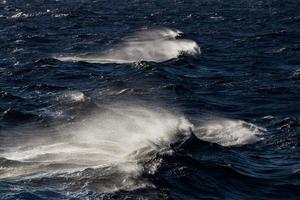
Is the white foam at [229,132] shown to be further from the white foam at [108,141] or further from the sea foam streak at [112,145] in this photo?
the white foam at [108,141]

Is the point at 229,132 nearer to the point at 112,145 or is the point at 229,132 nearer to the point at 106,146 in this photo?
the point at 112,145

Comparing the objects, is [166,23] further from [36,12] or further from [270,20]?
[36,12]

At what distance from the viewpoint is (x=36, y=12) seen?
9325 cm

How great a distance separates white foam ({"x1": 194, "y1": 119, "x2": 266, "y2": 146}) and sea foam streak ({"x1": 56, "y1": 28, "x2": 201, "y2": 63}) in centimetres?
1977

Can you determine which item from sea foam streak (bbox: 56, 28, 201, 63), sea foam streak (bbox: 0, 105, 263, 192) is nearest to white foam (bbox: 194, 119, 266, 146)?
sea foam streak (bbox: 0, 105, 263, 192)

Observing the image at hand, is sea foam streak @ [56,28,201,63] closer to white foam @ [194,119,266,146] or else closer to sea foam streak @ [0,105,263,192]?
sea foam streak @ [0,105,263,192]

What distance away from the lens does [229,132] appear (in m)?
32.4

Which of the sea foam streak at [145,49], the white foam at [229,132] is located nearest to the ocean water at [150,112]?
the white foam at [229,132]

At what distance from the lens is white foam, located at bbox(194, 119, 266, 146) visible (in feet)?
102

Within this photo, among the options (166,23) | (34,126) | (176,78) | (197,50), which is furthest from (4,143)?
(166,23)

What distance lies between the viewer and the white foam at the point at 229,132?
102 ft

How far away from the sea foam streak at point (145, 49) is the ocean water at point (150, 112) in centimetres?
18

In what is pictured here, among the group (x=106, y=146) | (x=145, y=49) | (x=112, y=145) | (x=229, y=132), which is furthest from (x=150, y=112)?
(x=145, y=49)

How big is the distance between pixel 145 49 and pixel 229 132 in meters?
27.2
